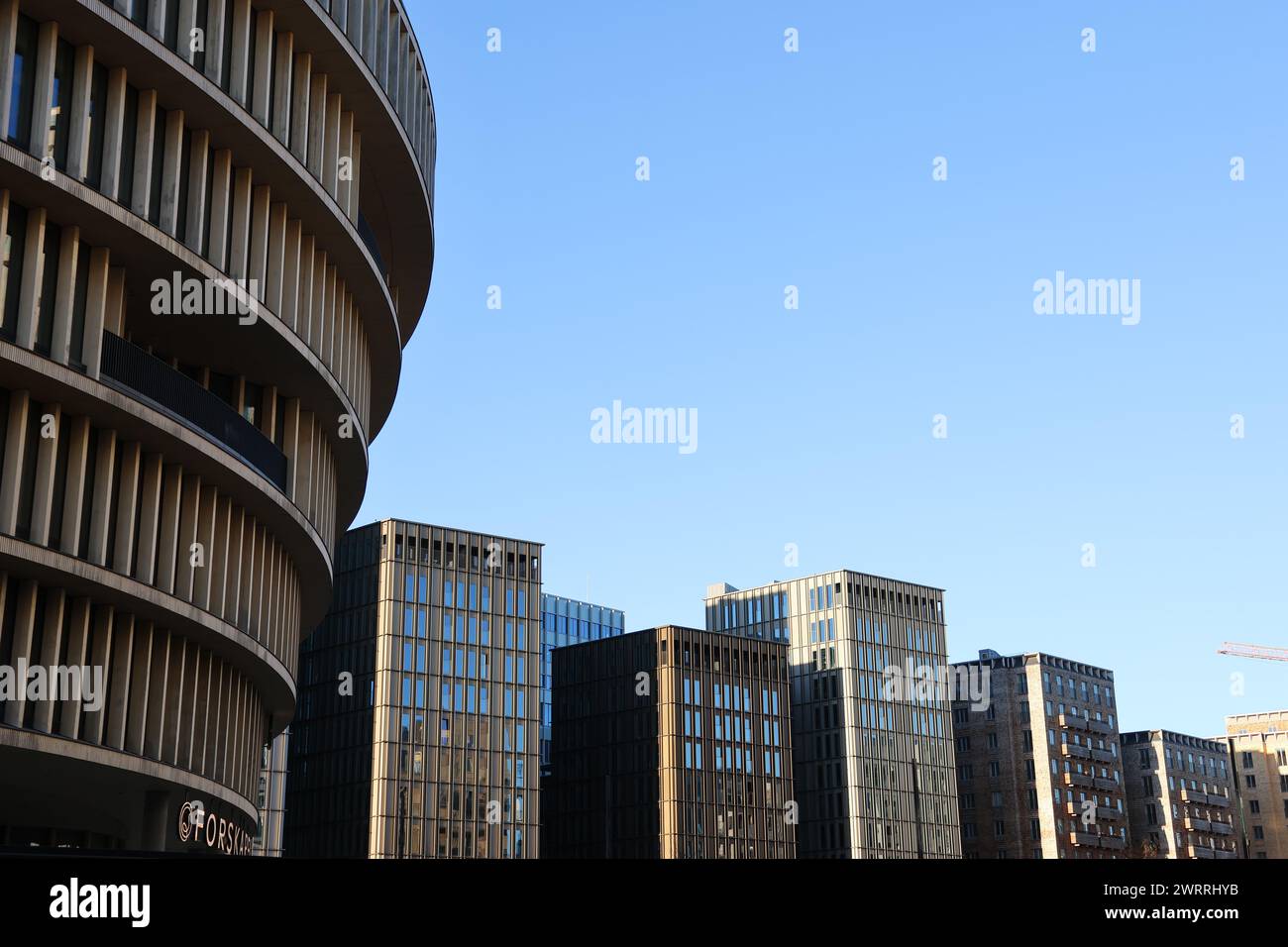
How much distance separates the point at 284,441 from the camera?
3509 cm

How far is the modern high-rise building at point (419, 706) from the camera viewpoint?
4016 inches

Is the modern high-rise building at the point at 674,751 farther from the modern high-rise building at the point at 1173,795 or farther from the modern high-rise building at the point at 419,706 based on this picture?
the modern high-rise building at the point at 1173,795

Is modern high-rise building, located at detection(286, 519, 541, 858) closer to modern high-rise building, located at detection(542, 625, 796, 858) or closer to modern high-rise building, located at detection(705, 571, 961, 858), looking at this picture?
modern high-rise building, located at detection(542, 625, 796, 858)

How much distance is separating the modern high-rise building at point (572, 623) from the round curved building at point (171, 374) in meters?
112

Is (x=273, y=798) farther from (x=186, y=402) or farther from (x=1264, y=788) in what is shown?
(x=1264, y=788)

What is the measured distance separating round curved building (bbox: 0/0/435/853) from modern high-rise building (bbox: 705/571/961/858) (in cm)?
9413

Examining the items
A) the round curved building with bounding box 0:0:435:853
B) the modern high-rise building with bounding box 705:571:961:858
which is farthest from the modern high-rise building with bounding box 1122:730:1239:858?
the round curved building with bounding box 0:0:435:853

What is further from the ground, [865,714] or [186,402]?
[865,714]

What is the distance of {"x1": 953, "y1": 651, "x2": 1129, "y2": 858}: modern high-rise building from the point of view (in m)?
148


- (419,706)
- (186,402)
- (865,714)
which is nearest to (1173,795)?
(865,714)

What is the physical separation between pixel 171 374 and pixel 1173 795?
15998 cm

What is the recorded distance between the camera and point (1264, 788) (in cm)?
18288
